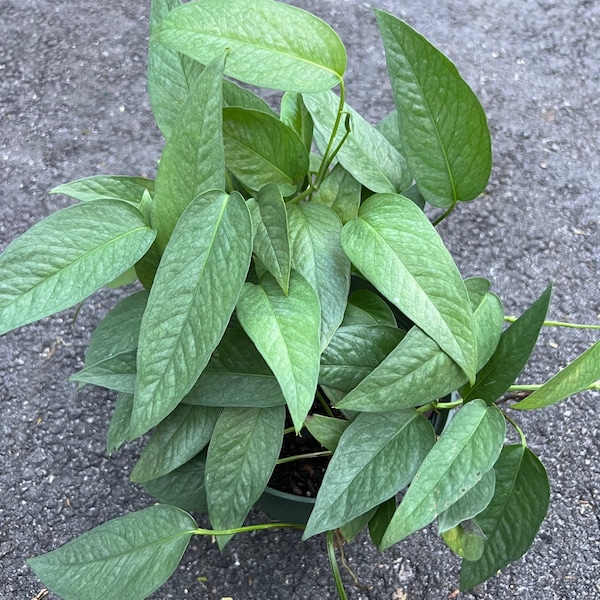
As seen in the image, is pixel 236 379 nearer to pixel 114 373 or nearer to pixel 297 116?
pixel 114 373

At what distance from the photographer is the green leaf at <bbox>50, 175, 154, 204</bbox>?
2.25 ft

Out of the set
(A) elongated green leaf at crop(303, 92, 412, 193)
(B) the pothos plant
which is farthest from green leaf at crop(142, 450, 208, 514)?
(A) elongated green leaf at crop(303, 92, 412, 193)

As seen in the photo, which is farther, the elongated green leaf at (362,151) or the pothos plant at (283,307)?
the elongated green leaf at (362,151)

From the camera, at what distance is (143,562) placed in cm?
66

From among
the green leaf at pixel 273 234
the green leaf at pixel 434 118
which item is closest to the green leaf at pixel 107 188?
the green leaf at pixel 273 234

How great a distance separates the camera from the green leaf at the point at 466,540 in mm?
664

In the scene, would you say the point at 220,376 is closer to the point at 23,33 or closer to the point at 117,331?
the point at 117,331

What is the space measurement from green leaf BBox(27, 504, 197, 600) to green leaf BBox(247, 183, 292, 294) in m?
0.25

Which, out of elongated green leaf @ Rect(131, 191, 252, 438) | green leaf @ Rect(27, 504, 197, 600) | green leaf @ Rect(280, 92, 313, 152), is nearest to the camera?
elongated green leaf @ Rect(131, 191, 252, 438)

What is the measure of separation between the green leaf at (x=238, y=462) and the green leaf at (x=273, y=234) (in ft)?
0.51

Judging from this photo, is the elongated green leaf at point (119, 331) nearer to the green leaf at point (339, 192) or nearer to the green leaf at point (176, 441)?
the green leaf at point (176, 441)

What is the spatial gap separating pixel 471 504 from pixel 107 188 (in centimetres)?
44

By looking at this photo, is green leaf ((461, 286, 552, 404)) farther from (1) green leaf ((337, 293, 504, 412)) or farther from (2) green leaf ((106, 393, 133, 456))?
(2) green leaf ((106, 393, 133, 456))

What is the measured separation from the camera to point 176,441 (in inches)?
27.4
